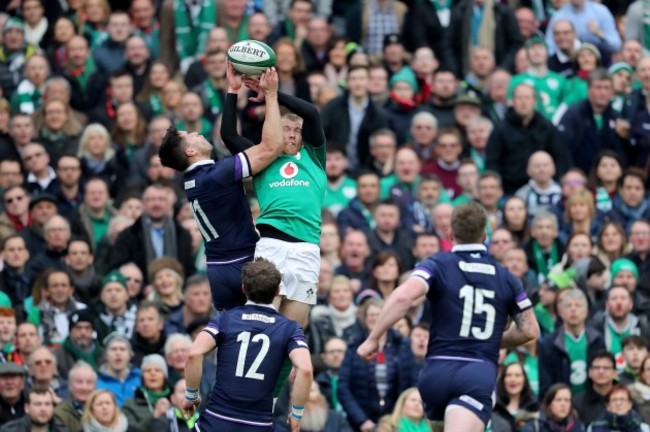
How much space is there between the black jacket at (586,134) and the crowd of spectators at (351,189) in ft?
0.11

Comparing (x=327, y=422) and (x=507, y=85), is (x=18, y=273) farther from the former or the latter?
(x=507, y=85)

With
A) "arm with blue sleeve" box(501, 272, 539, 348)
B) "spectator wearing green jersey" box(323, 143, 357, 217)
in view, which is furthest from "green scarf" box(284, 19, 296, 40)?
"arm with blue sleeve" box(501, 272, 539, 348)

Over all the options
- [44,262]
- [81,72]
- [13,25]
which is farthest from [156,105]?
[44,262]

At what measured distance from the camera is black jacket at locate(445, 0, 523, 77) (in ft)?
92.0

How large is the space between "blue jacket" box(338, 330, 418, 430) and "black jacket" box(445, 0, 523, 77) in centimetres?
812

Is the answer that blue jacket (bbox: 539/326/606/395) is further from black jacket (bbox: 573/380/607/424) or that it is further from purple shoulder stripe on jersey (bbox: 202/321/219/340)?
purple shoulder stripe on jersey (bbox: 202/321/219/340)

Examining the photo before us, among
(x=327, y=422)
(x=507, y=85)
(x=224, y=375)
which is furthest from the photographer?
(x=507, y=85)

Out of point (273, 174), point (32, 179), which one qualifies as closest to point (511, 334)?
point (273, 174)

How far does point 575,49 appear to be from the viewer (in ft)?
90.0

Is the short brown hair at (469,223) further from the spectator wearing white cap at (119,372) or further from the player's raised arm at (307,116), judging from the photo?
the spectator wearing white cap at (119,372)

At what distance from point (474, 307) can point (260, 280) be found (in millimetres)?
1775

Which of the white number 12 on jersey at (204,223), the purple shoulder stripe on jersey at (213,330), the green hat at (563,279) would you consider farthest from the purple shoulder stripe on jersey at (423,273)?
the green hat at (563,279)

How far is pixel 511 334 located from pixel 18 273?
313 inches

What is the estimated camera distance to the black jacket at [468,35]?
92.0 ft
